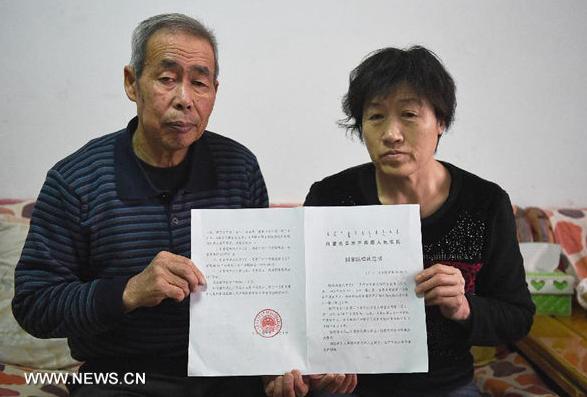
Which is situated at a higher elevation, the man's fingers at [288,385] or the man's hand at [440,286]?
the man's hand at [440,286]

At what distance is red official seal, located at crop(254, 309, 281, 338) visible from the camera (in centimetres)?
90

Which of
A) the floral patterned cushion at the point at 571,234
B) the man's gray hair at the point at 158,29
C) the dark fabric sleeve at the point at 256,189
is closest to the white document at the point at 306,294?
the dark fabric sleeve at the point at 256,189

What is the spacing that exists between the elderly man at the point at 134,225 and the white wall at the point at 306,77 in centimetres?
62

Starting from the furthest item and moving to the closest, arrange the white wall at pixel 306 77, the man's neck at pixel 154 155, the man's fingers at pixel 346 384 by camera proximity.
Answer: the white wall at pixel 306 77 < the man's neck at pixel 154 155 < the man's fingers at pixel 346 384

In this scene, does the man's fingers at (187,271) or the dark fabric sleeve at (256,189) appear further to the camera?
the dark fabric sleeve at (256,189)

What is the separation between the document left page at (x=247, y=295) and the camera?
0.89 m

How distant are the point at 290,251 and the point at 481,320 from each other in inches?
16.8

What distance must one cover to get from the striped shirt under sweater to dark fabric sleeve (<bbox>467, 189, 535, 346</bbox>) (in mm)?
638

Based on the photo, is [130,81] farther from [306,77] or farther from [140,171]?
[306,77]

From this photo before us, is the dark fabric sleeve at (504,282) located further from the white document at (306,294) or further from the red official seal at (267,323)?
the red official seal at (267,323)

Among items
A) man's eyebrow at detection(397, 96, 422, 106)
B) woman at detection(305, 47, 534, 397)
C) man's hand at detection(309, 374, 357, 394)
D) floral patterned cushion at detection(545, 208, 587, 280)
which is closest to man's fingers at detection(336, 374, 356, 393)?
man's hand at detection(309, 374, 357, 394)

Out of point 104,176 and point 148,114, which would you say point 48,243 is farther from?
point 148,114

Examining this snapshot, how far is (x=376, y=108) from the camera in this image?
3.48 feet

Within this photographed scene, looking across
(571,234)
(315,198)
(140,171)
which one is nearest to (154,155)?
(140,171)
